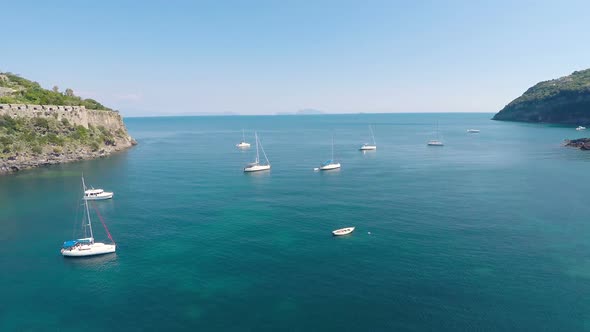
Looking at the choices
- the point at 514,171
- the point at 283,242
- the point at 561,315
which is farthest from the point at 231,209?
the point at 514,171

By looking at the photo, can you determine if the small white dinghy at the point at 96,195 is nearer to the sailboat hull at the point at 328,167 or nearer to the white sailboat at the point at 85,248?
the white sailboat at the point at 85,248

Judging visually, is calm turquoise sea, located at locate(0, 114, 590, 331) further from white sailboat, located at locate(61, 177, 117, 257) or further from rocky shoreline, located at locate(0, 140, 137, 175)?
rocky shoreline, located at locate(0, 140, 137, 175)

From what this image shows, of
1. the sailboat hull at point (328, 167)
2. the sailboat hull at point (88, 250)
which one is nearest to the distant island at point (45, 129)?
the sailboat hull at point (88, 250)

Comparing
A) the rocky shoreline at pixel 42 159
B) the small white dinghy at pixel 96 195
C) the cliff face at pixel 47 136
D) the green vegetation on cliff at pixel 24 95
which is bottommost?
Answer: the small white dinghy at pixel 96 195

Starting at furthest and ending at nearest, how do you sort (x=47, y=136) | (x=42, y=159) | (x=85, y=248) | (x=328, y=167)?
(x=47, y=136)
(x=42, y=159)
(x=328, y=167)
(x=85, y=248)

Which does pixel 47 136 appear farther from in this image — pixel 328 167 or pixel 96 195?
pixel 328 167

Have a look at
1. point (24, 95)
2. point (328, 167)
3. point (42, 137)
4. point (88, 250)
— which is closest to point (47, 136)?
point (42, 137)

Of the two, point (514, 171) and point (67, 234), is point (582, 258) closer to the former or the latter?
point (514, 171)
